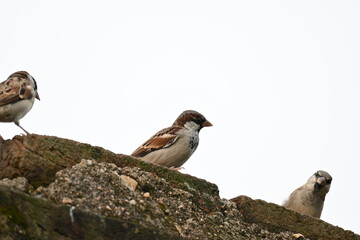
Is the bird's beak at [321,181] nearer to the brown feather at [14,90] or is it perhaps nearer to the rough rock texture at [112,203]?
the rough rock texture at [112,203]

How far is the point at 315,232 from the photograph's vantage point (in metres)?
5.20

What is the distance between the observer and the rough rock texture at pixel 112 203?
132 inches

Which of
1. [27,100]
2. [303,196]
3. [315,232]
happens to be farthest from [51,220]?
[303,196]

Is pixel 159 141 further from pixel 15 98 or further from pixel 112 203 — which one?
pixel 112 203

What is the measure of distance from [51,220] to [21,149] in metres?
1.08

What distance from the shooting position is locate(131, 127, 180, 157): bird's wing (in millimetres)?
8734

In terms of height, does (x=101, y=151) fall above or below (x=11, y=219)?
above

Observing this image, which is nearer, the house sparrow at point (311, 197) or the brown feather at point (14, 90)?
the brown feather at point (14, 90)

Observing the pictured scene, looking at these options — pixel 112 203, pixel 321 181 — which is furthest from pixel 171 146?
pixel 112 203

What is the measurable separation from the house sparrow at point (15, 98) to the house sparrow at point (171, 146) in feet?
7.27

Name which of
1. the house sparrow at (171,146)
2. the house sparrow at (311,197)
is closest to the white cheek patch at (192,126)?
the house sparrow at (171,146)

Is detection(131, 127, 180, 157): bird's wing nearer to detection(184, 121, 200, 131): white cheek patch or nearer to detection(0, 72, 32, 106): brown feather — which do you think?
detection(184, 121, 200, 131): white cheek patch

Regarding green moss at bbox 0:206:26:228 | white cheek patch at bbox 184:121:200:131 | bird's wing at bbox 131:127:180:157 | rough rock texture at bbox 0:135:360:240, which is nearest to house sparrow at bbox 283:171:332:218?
white cheek patch at bbox 184:121:200:131

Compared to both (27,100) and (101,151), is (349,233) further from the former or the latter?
(27,100)
